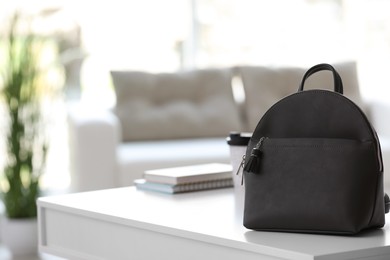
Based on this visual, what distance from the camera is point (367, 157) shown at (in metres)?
1.68

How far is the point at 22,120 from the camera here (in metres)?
4.20

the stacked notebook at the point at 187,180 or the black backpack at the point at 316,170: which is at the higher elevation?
the black backpack at the point at 316,170

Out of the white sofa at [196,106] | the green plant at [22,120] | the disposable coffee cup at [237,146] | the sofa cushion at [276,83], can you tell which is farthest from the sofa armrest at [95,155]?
the disposable coffee cup at [237,146]

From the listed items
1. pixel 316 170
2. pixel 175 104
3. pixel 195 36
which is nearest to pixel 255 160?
pixel 316 170

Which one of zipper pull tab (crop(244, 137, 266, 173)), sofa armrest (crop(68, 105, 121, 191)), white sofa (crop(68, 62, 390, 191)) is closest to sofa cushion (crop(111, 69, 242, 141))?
white sofa (crop(68, 62, 390, 191))

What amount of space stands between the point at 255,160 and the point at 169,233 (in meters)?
0.26

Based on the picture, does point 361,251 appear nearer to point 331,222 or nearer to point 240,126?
point 331,222

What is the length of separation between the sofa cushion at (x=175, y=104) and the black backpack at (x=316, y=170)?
2656mm

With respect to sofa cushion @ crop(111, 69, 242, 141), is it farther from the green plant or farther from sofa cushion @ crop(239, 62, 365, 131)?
the green plant

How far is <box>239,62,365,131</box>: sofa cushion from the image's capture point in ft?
14.8

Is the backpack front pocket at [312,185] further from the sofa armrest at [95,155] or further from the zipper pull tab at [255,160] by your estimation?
the sofa armrest at [95,155]

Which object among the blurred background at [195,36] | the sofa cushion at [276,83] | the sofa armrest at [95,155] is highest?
the blurred background at [195,36]

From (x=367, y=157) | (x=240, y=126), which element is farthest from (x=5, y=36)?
(x=367, y=157)

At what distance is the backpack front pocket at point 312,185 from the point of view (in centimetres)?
167
